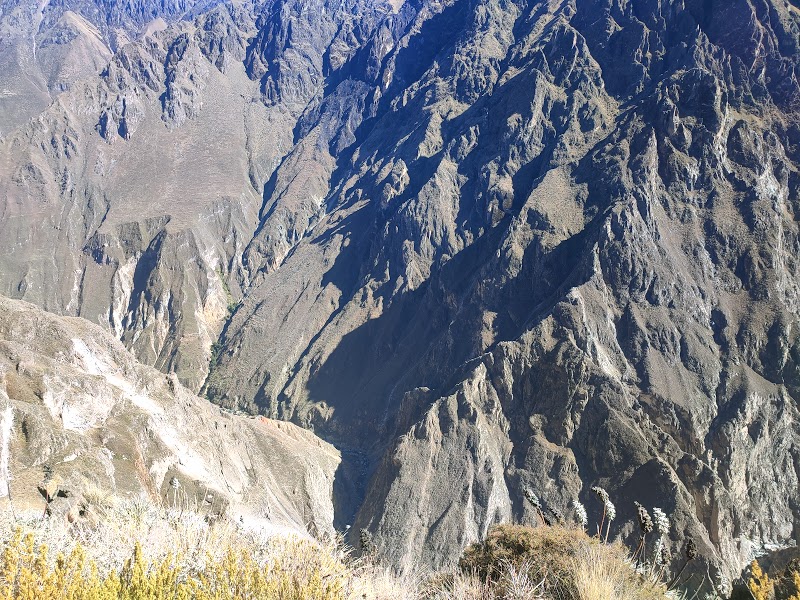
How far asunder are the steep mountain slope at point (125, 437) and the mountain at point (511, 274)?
1069 centimetres

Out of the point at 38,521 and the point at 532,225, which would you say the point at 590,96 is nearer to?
the point at 532,225

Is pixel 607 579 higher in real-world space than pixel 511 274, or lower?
lower

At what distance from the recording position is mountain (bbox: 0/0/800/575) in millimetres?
69562

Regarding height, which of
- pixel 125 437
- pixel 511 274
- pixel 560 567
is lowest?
pixel 560 567

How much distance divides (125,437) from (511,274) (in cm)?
6475

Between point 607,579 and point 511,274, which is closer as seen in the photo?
point 607,579

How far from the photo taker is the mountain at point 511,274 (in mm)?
69562

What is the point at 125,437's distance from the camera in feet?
171

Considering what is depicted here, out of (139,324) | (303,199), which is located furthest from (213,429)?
(303,199)

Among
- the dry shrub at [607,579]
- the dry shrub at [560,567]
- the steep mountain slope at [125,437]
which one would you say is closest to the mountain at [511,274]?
the steep mountain slope at [125,437]

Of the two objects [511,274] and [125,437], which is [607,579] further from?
[511,274]

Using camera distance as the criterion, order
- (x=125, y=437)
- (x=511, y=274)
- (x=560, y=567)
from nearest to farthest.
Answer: (x=560, y=567) < (x=125, y=437) < (x=511, y=274)

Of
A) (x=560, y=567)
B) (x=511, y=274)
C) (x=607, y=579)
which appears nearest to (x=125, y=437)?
(x=560, y=567)

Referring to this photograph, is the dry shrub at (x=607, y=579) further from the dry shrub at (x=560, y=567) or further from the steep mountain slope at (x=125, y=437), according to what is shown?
the steep mountain slope at (x=125, y=437)
